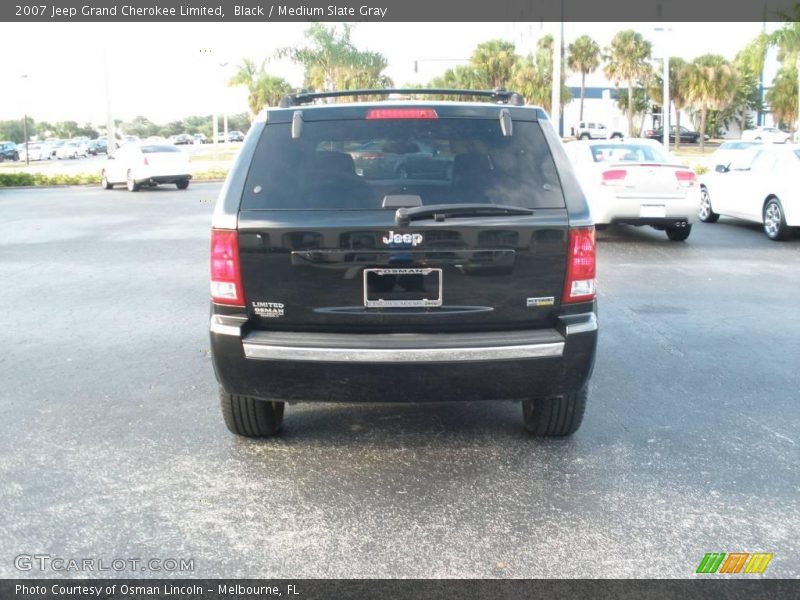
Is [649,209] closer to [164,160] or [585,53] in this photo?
[164,160]

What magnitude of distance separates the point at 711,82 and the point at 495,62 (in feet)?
53.1

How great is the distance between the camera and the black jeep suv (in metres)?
4.30

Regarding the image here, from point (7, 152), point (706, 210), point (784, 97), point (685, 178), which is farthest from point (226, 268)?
point (7, 152)

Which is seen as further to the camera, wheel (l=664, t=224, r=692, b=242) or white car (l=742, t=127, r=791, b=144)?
white car (l=742, t=127, r=791, b=144)

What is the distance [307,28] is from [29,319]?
136ft

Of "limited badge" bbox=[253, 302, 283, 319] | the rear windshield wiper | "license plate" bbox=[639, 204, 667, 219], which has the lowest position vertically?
"license plate" bbox=[639, 204, 667, 219]

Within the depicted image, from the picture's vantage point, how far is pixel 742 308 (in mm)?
8711

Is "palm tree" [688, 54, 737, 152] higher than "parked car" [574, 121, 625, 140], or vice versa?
"palm tree" [688, 54, 737, 152]

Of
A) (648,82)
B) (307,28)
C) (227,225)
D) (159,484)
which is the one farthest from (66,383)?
(648,82)

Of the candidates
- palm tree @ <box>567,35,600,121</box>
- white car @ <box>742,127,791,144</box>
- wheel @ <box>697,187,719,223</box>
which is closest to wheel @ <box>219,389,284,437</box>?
wheel @ <box>697,187,719,223</box>

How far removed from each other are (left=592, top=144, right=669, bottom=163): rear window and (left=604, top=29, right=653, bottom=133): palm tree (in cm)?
5239

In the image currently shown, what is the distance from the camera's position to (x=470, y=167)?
4555mm

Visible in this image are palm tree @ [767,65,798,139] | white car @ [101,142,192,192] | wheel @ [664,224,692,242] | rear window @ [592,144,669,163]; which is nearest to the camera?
wheel @ [664,224,692,242]

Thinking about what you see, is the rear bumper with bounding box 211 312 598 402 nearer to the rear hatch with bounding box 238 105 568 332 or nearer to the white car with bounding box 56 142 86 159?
the rear hatch with bounding box 238 105 568 332
